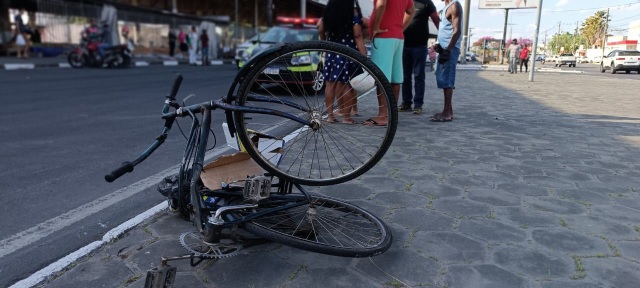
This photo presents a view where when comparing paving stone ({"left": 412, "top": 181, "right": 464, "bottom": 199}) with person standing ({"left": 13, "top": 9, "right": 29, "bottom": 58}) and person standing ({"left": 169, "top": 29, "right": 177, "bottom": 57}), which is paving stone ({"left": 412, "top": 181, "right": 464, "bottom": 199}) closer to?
person standing ({"left": 13, "top": 9, "right": 29, "bottom": 58})

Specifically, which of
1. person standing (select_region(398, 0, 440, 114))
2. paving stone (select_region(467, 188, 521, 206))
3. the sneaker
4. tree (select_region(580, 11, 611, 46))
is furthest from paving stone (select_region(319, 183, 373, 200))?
tree (select_region(580, 11, 611, 46))

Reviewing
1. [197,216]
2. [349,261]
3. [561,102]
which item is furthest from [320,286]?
[561,102]

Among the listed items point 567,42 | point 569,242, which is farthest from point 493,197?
point 567,42

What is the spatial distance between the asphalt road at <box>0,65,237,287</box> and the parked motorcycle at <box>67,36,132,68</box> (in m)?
8.42

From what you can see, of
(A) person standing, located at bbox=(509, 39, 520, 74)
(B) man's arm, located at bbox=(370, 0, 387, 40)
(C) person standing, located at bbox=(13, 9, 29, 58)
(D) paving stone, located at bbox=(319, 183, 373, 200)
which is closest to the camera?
(D) paving stone, located at bbox=(319, 183, 373, 200)

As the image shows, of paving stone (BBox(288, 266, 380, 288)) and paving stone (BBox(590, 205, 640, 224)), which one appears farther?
paving stone (BBox(590, 205, 640, 224))

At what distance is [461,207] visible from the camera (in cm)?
285

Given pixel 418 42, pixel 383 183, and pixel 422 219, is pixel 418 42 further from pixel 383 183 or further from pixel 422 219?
pixel 422 219

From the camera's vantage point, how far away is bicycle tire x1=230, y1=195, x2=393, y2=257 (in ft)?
6.53

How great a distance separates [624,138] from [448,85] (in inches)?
81.4

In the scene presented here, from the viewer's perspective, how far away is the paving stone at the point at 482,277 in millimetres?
1953

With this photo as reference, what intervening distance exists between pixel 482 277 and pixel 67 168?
3266 mm

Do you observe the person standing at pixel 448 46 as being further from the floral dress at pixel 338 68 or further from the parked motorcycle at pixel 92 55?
the parked motorcycle at pixel 92 55

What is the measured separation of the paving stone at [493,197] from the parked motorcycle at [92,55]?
1561cm
